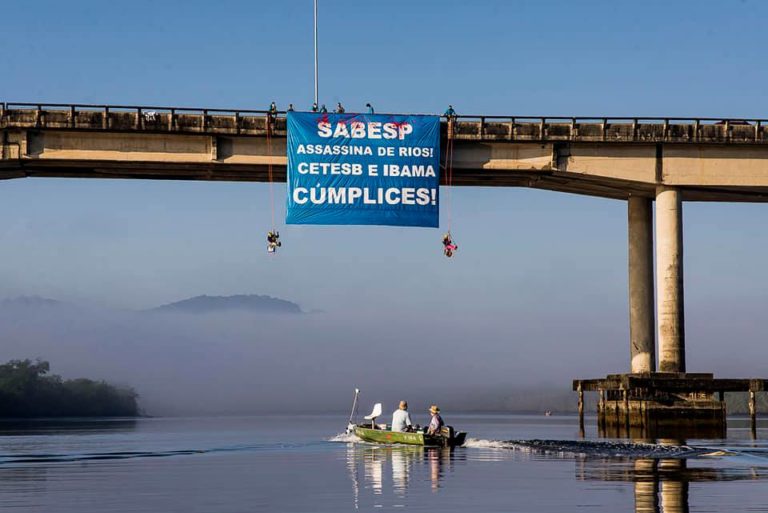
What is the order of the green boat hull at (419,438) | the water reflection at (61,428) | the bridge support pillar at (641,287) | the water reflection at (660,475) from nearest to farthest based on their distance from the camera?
the water reflection at (660,475), the green boat hull at (419,438), the bridge support pillar at (641,287), the water reflection at (61,428)

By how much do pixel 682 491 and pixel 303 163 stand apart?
4254cm

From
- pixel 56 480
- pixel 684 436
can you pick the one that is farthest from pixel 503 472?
pixel 684 436

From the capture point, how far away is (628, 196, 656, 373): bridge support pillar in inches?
3004

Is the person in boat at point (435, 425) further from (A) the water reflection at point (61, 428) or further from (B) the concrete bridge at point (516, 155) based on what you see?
(A) the water reflection at point (61, 428)

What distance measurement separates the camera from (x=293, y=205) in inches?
2751

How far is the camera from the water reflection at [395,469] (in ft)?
102

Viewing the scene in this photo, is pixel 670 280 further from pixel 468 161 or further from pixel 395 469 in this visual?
pixel 395 469

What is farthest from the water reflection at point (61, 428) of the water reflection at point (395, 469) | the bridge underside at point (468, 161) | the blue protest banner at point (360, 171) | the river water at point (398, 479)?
the water reflection at point (395, 469)

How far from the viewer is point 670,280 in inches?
2872

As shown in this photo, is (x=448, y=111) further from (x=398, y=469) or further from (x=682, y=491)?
(x=682, y=491)

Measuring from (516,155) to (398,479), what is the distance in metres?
40.3

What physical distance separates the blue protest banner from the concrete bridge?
1882mm

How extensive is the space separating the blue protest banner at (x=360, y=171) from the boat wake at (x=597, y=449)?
17.0 metres

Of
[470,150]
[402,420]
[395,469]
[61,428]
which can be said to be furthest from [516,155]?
[61,428]
